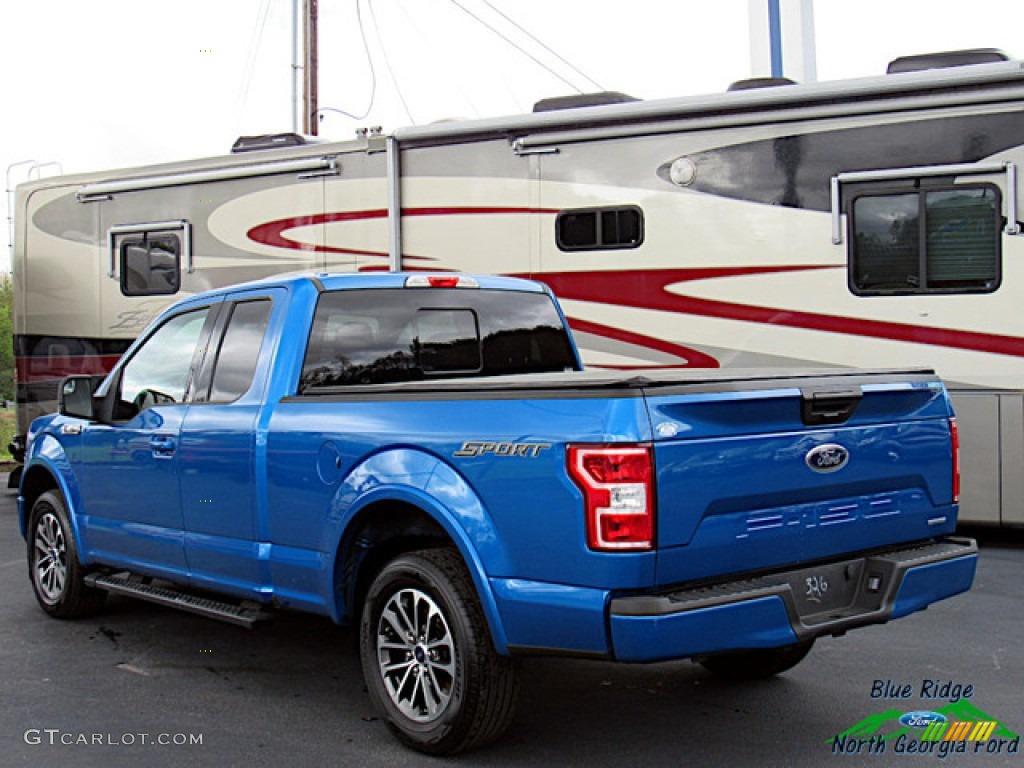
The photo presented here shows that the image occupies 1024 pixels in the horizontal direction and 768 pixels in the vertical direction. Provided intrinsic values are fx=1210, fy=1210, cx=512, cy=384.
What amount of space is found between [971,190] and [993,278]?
0.66 metres

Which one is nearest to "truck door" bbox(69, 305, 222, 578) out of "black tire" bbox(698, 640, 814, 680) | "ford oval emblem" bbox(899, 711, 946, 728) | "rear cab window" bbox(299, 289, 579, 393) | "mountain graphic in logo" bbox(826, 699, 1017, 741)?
"rear cab window" bbox(299, 289, 579, 393)

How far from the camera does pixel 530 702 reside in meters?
5.40

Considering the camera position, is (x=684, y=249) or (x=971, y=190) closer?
(x=971, y=190)

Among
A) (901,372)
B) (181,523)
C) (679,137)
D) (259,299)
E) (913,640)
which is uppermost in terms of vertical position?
(679,137)

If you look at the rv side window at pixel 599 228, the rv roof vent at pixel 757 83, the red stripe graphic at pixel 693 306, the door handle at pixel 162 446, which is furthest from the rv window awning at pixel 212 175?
the door handle at pixel 162 446

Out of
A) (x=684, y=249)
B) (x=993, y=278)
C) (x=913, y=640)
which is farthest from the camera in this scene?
(x=684, y=249)

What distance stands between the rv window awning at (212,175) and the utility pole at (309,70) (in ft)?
47.3

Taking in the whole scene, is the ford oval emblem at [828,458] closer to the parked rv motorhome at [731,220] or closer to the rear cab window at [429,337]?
the rear cab window at [429,337]

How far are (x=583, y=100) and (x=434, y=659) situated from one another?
21.0 feet

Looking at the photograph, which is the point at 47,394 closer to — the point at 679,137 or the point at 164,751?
the point at 679,137

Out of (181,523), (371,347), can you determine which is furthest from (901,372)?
(181,523)

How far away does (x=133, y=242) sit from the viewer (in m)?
12.4

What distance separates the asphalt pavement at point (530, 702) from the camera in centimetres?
471

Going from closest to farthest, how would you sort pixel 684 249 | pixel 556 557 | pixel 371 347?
1. pixel 556 557
2. pixel 371 347
3. pixel 684 249
